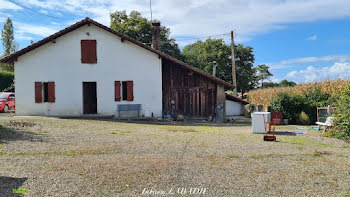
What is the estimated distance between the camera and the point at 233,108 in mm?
22047

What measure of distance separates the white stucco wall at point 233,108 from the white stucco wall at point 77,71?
8.33 metres

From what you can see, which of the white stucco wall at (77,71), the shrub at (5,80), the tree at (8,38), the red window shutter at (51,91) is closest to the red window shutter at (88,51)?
the white stucco wall at (77,71)

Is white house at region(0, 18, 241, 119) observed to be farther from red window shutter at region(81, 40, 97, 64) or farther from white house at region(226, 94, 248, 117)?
white house at region(226, 94, 248, 117)

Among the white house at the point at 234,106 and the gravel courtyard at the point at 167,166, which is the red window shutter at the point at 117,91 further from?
the white house at the point at 234,106

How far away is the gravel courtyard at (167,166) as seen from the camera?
4504 mm

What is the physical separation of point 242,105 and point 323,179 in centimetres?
1755

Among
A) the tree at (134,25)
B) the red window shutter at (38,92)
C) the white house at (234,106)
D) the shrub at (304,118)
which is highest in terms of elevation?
the tree at (134,25)

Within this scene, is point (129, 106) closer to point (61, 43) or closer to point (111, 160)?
point (61, 43)

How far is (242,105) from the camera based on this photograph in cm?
2239

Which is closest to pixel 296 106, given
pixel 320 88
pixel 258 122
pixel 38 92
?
pixel 320 88

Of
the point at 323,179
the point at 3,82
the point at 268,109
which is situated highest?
the point at 3,82

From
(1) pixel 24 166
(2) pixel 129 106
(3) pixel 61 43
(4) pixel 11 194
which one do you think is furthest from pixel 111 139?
(3) pixel 61 43

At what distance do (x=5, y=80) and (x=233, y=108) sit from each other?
2101 centimetres

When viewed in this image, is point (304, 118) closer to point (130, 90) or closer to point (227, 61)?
point (130, 90)
